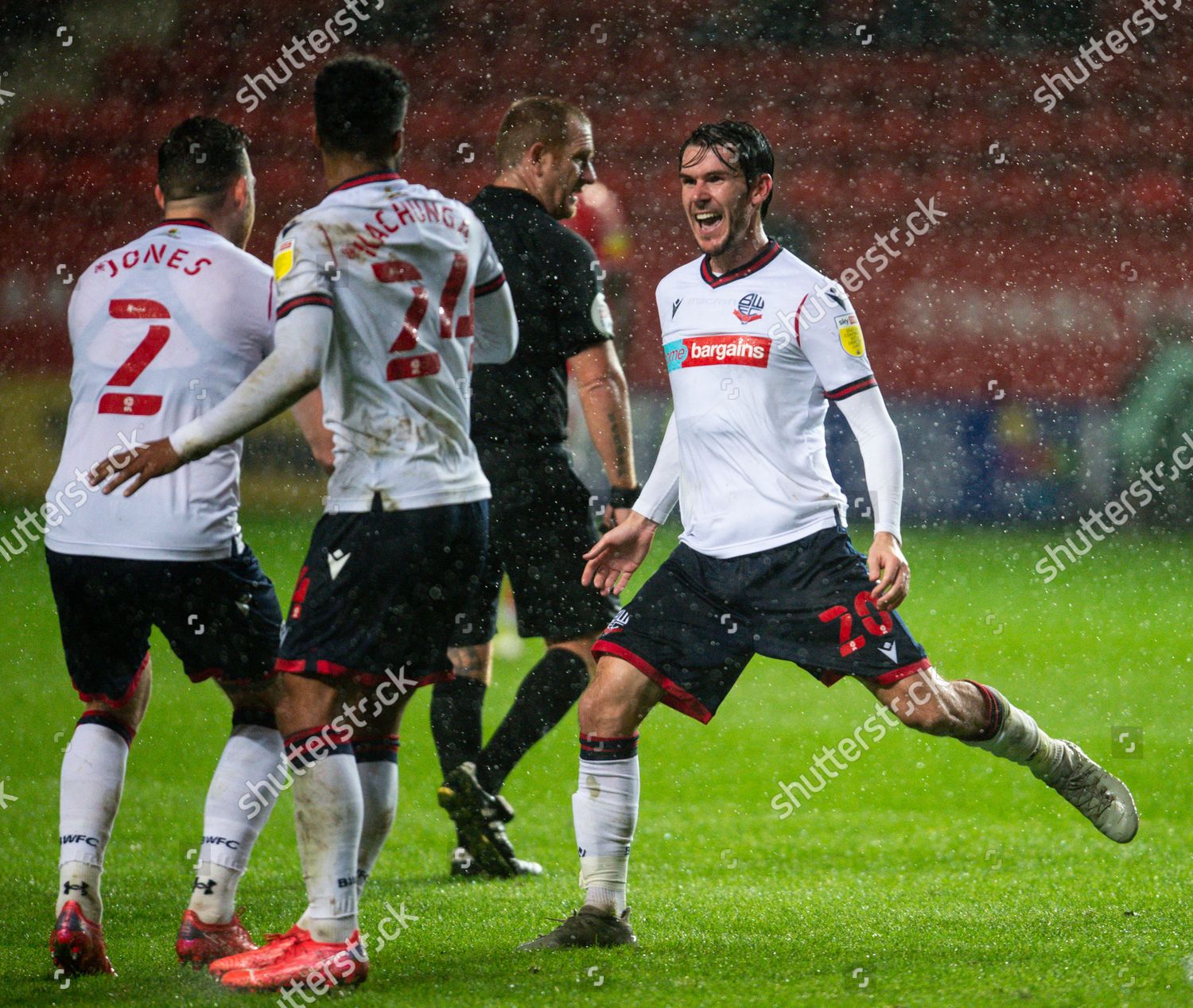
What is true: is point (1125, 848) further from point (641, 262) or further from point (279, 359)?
point (641, 262)

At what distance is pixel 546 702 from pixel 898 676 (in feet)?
4.27

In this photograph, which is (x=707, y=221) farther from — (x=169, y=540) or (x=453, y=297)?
(x=169, y=540)

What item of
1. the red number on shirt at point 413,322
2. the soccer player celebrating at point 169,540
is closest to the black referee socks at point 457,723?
the soccer player celebrating at point 169,540

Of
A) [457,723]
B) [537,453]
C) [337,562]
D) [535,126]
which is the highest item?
[535,126]

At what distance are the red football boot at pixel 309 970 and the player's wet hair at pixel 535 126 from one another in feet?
7.65

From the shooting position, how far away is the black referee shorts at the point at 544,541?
162 inches

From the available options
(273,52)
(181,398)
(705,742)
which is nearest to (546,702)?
(181,398)

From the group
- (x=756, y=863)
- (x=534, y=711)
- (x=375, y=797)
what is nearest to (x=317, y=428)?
(x=375, y=797)

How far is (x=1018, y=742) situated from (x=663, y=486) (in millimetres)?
1009

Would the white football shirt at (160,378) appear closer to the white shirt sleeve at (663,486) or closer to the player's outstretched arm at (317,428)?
the player's outstretched arm at (317,428)

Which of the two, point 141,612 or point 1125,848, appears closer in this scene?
point 141,612

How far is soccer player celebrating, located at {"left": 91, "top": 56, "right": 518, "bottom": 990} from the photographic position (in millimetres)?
2709

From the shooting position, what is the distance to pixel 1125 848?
445 centimetres

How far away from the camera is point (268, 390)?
2562mm
